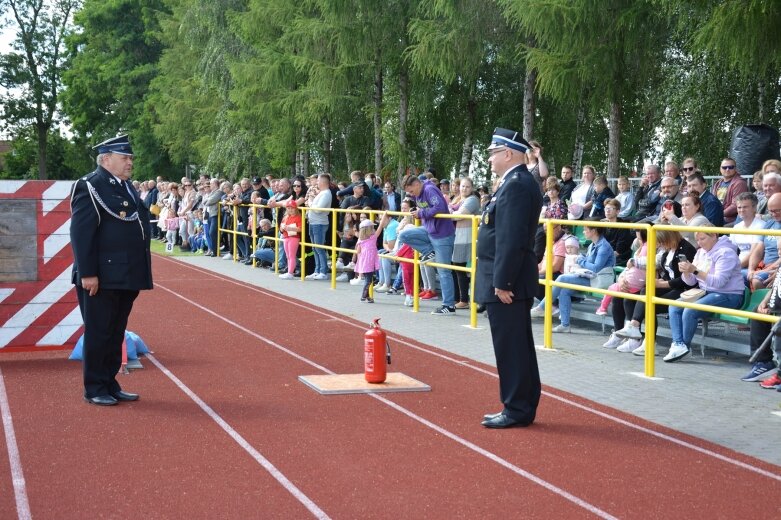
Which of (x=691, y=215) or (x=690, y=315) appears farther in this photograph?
(x=691, y=215)

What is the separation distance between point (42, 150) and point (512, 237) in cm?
7623

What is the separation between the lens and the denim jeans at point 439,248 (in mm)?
14258

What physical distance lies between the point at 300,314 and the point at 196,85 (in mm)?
33715

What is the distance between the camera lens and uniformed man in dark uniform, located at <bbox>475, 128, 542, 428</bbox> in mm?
7523

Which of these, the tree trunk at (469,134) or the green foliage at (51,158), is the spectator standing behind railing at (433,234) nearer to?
the tree trunk at (469,134)

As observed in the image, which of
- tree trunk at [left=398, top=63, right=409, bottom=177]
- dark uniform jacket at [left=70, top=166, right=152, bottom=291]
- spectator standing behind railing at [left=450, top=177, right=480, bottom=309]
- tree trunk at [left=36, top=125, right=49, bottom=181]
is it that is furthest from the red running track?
tree trunk at [left=36, top=125, right=49, bottom=181]

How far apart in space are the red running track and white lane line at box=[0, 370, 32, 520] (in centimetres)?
2

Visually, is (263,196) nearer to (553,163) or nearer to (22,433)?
(553,163)

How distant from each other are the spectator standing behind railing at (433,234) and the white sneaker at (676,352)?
4387 millimetres

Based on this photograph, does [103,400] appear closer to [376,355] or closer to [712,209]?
[376,355]

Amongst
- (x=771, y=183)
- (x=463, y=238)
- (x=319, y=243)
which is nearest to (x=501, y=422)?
(x=771, y=183)

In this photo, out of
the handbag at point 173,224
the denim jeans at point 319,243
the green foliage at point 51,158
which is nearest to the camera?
the denim jeans at point 319,243

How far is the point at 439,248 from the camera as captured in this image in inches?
562

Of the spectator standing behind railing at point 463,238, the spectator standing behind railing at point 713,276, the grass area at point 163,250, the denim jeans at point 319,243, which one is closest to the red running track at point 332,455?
the spectator standing behind railing at point 713,276
